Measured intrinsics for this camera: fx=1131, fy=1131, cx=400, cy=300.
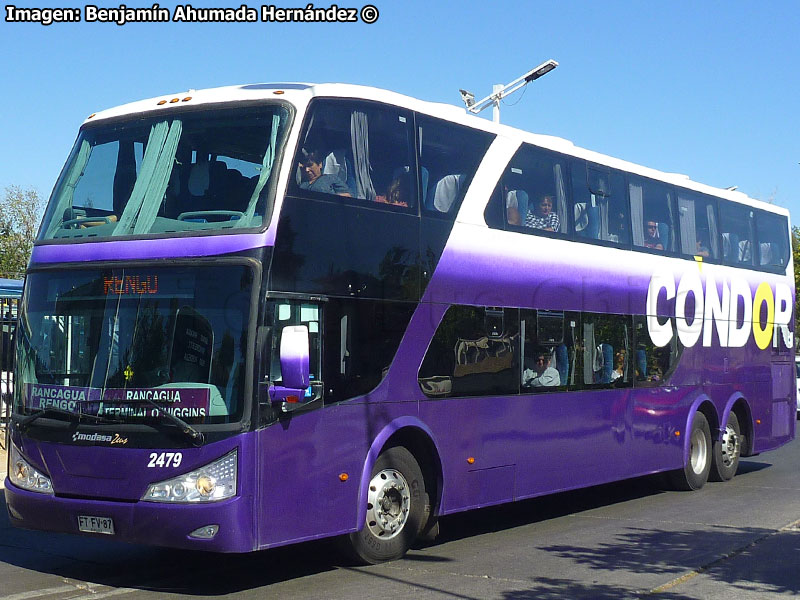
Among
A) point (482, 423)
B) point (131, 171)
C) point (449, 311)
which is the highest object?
point (131, 171)

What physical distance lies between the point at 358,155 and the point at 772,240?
1071cm

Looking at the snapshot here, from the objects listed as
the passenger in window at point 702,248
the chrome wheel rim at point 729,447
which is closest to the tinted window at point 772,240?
the passenger in window at point 702,248

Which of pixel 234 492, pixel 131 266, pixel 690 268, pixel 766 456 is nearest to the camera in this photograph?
pixel 234 492

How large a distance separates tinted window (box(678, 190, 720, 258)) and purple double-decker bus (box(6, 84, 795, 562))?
9.85ft

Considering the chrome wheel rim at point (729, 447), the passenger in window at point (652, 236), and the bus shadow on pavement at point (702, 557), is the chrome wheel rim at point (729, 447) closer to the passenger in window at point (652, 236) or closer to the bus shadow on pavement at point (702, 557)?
the passenger in window at point (652, 236)

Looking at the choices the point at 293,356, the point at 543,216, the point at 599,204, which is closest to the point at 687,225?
the point at 599,204

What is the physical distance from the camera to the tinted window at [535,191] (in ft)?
38.6

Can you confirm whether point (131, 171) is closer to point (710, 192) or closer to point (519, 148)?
point (519, 148)

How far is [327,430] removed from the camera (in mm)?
9133

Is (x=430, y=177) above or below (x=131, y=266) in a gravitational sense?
above

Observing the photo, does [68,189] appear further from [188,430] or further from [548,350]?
[548,350]

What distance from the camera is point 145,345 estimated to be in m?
8.62

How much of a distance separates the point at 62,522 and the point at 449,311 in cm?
402

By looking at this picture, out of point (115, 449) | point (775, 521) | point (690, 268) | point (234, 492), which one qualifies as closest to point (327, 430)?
point (234, 492)
